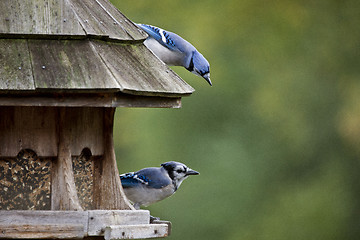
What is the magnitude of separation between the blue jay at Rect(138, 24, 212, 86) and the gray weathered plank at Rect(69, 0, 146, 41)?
1730mm

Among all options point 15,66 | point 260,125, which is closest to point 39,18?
point 15,66

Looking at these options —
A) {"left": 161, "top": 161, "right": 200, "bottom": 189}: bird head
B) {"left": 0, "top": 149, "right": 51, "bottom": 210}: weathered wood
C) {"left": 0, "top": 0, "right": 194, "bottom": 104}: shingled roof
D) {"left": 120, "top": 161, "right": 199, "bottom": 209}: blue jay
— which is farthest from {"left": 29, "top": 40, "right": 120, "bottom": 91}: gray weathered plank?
{"left": 161, "top": 161, "right": 200, "bottom": 189}: bird head

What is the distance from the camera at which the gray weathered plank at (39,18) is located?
12.5 ft

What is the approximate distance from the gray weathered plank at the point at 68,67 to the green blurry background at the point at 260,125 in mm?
5994

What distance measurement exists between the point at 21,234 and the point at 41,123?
0.45 meters

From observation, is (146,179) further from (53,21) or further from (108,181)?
(53,21)

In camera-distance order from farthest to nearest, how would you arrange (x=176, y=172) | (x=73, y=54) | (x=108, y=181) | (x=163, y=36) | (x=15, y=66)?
(x=176, y=172) < (x=163, y=36) < (x=108, y=181) < (x=73, y=54) < (x=15, y=66)

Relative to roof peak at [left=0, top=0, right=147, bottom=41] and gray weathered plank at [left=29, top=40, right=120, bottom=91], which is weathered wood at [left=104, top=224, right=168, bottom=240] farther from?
roof peak at [left=0, top=0, right=147, bottom=41]

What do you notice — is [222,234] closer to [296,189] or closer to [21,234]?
[296,189]

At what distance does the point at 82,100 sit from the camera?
12.1ft

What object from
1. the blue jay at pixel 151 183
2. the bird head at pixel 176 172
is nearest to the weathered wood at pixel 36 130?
the blue jay at pixel 151 183

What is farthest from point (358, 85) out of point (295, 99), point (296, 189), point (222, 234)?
point (222, 234)

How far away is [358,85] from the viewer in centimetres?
1207

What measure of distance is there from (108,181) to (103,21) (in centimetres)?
65
